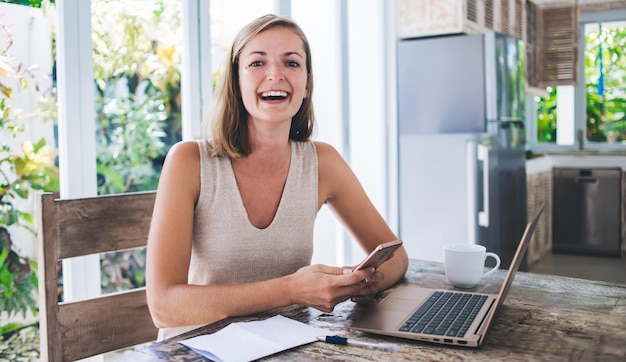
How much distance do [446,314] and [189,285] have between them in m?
0.50

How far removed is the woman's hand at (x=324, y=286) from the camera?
3.75ft

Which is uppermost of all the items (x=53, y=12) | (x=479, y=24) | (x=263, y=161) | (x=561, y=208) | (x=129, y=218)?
(x=479, y=24)

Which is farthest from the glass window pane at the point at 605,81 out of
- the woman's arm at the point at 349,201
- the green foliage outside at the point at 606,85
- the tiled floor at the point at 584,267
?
the woman's arm at the point at 349,201

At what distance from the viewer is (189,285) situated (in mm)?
1219

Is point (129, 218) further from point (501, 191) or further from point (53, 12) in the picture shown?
point (501, 191)

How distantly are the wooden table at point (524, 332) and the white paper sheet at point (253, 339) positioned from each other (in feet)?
0.06

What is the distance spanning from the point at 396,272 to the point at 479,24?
9.01 feet

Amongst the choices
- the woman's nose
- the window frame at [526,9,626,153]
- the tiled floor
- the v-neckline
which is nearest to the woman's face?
the woman's nose

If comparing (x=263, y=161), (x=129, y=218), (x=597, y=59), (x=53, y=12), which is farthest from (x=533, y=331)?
(x=597, y=59)

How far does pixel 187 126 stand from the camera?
2.60m

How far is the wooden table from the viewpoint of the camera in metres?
0.90

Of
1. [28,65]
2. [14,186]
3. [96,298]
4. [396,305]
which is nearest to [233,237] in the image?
[96,298]

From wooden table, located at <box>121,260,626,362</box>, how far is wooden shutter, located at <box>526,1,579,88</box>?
4086 millimetres

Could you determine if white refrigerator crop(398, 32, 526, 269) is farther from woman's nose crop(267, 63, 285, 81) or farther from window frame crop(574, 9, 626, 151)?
woman's nose crop(267, 63, 285, 81)
